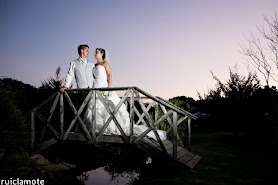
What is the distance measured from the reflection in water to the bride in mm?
999

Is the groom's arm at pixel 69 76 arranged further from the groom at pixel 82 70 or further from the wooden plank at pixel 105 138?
the wooden plank at pixel 105 138

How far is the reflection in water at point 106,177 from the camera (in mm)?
4738

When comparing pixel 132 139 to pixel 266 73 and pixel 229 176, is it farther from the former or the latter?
pixel 266 73

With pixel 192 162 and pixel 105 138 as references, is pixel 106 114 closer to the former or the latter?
pixel 105 138

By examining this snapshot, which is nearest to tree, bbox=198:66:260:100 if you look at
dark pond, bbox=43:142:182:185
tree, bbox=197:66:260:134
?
tree, bbox=197:66:260:134

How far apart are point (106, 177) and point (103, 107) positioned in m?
1.72

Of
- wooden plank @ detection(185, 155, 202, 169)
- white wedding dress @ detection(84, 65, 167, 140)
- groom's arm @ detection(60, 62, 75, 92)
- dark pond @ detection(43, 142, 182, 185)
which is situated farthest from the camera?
groom's arm @ detection(60, 62, 75, 92)

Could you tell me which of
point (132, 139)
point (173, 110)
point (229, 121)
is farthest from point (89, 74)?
point (229, 121)

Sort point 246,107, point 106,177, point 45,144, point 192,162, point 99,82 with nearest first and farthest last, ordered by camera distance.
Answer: point 192,162, point 106,177, point 99,82, point 45,144, point 246,107

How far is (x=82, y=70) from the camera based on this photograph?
5930 mm

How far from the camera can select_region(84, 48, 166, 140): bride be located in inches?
215

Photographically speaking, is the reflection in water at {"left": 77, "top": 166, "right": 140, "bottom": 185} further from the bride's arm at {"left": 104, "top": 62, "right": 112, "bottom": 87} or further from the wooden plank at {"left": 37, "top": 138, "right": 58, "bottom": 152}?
the bride's arm at {"left": 104, "top": 62, "right": 112, "bottom": 87}

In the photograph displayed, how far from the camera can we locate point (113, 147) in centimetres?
668

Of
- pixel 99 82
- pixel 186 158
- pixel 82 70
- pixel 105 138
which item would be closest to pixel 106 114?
pixel 105 138
